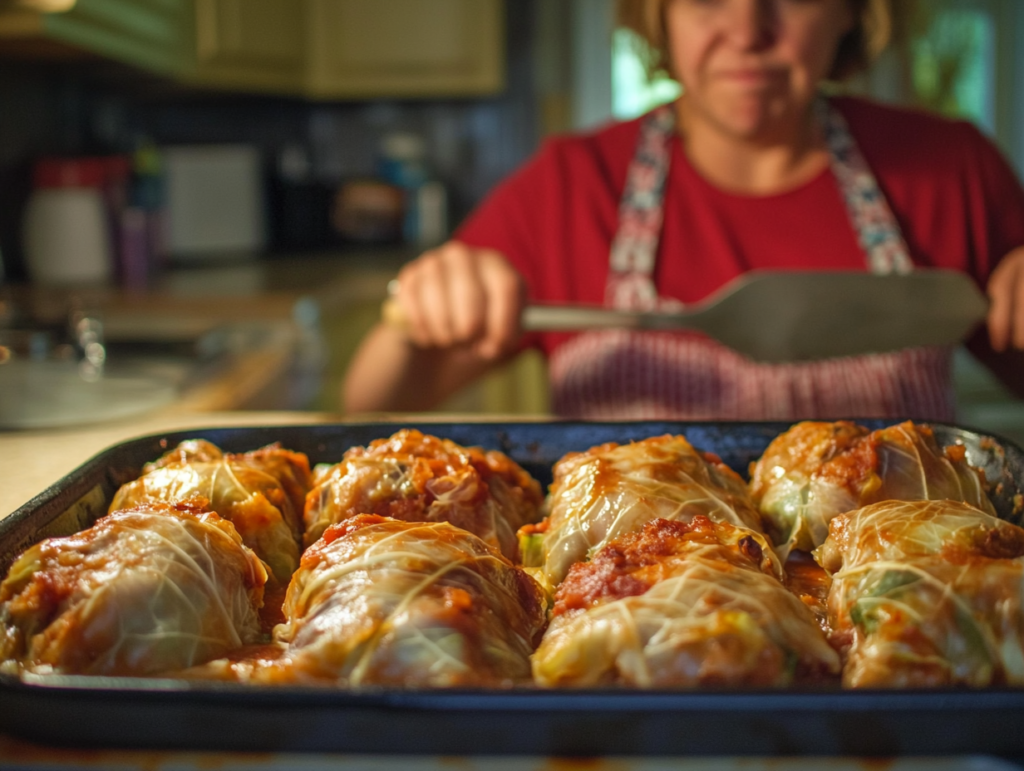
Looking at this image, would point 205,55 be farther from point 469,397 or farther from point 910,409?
point 910,409

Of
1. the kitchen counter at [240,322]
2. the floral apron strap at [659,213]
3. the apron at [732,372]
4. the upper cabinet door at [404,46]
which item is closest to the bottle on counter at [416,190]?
the upper cabinet door at [404,46]

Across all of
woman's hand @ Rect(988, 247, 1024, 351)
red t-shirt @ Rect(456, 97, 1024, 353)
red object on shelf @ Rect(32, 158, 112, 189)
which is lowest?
woman's hand @ Rect(988, 247, 1024, 351)

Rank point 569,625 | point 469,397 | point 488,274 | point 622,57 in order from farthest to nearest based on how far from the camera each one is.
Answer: point 622,57
point 469,397
point 488,274
point 569,625

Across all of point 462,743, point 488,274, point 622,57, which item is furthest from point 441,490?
point 622,57

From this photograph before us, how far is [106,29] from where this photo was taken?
2852mm

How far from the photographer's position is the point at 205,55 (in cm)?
388

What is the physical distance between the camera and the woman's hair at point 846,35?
6.90ft

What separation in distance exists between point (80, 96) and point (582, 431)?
355cm

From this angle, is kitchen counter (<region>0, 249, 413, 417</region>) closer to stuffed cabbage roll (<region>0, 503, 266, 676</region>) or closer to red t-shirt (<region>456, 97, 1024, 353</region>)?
red t-shirt (<region>456, 97, 1024, 353</region>)

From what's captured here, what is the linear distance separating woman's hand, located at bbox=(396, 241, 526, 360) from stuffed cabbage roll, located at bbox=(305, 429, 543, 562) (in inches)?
22.2

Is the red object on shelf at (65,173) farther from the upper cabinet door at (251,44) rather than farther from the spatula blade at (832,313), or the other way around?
the spatula blade at (832,313)

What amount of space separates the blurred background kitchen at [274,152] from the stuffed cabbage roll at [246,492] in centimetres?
90

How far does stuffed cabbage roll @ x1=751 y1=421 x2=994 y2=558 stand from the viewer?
3.24 feet

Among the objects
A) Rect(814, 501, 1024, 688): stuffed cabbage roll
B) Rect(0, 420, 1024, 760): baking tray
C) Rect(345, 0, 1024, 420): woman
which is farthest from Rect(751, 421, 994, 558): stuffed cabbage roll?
Rect(345, 0, 1024, 420): woman
